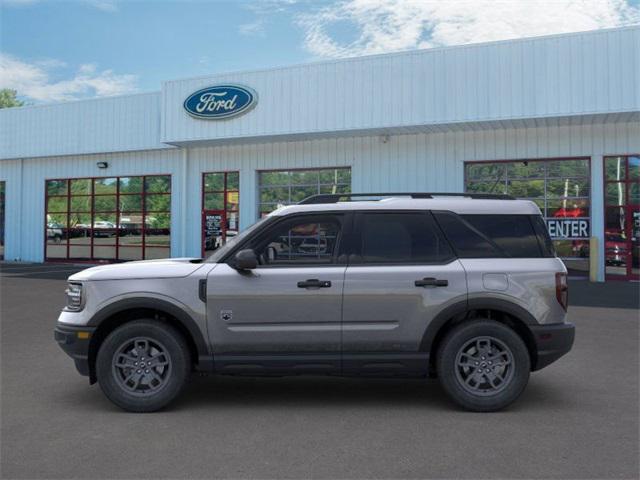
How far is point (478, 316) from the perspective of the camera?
5.23 m

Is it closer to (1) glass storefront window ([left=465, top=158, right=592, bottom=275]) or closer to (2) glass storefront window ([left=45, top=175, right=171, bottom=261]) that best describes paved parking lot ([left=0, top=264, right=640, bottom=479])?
(1) glass storefront window ([left=465, top=158, right=592, bottom=275])

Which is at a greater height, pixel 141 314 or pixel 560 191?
pixel 560 191

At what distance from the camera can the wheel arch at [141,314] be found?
500 centimetres

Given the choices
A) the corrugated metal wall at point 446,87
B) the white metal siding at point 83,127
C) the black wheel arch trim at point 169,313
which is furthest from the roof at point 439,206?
the white metal siding at point 83,127

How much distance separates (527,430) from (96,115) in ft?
73.6

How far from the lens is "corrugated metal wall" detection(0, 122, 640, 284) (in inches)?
668

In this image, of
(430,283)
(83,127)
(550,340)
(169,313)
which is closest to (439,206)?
(430,283)

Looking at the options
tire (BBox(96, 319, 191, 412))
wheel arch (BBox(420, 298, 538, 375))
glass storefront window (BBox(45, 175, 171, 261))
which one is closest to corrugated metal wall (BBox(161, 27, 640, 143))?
glass storefront window (BBox(45, 175, 171, 261))

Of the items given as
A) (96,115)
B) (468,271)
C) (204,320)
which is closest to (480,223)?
(468,271)

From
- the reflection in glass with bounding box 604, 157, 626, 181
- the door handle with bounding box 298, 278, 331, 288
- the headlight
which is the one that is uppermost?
the reflection in glass with bounding box 604, 157, 626, 181

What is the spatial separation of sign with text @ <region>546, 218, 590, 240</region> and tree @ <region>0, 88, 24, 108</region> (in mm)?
75963

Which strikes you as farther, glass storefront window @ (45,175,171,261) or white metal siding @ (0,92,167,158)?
glass storefront window @ (45,175,171,261)

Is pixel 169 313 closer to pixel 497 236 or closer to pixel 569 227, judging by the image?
pixel 497 236

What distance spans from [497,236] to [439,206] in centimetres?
56
